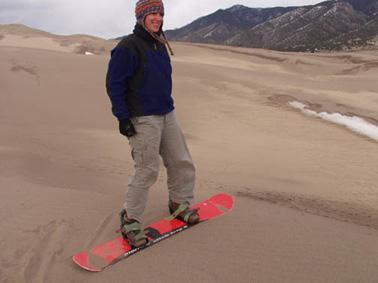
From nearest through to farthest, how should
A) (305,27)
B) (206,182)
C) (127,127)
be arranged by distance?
(127,127), (206,182), (305,27)

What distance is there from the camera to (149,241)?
353cm

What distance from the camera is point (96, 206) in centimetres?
420

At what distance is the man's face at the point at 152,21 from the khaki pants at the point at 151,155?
0.63 metres

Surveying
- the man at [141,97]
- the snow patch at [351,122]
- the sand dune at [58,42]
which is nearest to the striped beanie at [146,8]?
the man at [141,97]

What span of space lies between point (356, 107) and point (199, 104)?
3812mm

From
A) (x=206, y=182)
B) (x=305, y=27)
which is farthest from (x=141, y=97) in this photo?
(x=305, y=27)

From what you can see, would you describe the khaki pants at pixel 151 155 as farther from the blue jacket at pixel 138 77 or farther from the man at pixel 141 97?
the blue jacket at pixel 138 77

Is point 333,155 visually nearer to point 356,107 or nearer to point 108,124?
point 108,124

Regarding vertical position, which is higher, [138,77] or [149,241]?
[138,77]

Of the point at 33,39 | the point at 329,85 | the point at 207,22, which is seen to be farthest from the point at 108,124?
the point at 207,22

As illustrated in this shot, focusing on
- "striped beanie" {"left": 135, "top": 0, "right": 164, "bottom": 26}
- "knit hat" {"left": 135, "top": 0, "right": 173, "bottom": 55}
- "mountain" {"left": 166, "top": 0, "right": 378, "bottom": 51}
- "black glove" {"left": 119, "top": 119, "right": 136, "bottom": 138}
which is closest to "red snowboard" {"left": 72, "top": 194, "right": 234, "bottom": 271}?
"black glove" {"left": 119, "top": 119, "right": 136, "bottom": 138}

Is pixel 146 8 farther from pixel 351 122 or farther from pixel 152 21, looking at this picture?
pixel 351 122

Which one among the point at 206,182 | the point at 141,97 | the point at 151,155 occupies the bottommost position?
the point at 206,182

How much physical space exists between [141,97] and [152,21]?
541 millimetres
